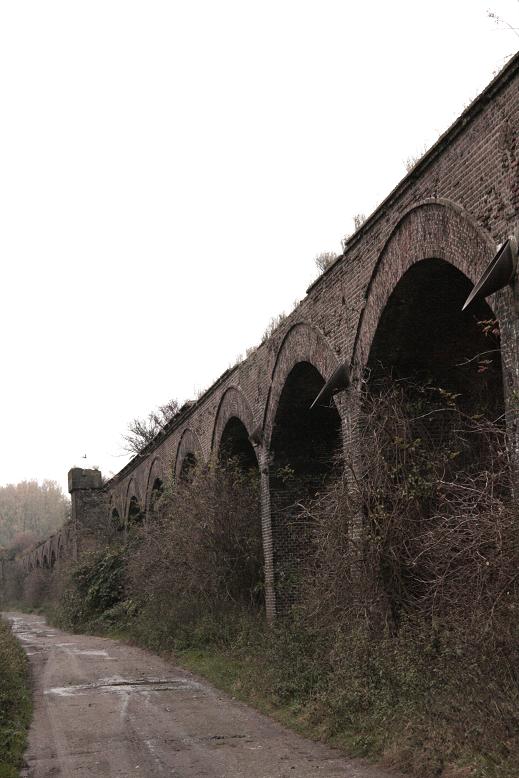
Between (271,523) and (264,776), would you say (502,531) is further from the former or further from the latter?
(271,523)

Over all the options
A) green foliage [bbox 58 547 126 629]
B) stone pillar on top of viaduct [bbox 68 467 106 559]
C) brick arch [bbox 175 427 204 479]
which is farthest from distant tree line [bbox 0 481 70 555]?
brick arch [bbox 175 427 204 479]

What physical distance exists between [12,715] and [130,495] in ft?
70.0

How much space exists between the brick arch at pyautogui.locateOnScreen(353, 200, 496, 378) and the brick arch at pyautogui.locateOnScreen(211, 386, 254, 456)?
5.09 metres

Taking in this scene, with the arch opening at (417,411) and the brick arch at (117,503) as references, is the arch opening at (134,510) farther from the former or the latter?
the arch opening at (417,411)

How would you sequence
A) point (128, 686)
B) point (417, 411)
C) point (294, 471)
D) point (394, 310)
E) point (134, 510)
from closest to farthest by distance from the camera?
point (394, 310), point (417, 411), point (128, 686), point (294, 471), point (134, 510)

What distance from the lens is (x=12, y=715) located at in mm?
8898

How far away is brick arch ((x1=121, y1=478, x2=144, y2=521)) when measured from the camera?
93.6 ft

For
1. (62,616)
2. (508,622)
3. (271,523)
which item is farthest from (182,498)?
(62,616)

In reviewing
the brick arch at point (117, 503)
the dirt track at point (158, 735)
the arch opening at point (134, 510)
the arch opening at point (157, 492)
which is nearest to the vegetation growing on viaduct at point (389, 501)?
the dirt track at point (158, 735)

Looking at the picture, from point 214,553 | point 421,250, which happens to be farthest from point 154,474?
point 421,250

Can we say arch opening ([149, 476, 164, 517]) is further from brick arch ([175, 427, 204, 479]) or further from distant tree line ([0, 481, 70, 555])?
distant tree line ([0, 481, 70, 555])

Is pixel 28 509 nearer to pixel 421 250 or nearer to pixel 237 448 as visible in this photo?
pixel 237 448

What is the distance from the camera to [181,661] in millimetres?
13773

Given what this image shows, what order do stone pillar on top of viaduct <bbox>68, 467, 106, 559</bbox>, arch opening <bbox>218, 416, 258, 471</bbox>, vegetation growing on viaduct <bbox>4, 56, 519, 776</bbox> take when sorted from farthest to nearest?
stone pillar on top of viaduct <bbox>68, 467, 106, 559</bbox> < arch opening <bbox>218, 416, 258, 471</bbox> < vegetation growing on viaduct <bbox>4, 56, 519, 776</bbox>
